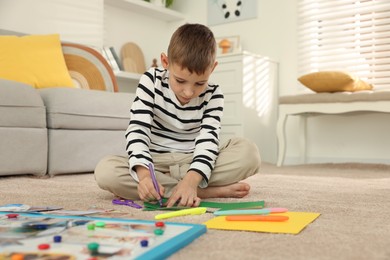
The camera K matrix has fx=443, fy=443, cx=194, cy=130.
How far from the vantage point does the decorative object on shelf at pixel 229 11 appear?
3491mm

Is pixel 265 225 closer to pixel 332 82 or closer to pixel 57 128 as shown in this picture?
pixel 57 128

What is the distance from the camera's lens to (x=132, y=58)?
363 centimetres

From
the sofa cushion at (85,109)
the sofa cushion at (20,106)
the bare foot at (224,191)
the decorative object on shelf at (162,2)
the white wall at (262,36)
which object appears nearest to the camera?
the bare foot at (224,191)

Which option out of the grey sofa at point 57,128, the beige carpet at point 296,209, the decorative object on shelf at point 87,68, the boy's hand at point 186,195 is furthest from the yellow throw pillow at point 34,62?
the boy's hand at point 186,195

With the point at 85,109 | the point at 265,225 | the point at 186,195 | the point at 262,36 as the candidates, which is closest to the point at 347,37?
the point at 262,36

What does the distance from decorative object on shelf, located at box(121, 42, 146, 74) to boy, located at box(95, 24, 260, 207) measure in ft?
7.82

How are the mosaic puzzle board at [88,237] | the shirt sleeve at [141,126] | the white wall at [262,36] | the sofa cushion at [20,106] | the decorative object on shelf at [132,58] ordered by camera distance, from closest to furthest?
the mosaic puzzle board at [88,237]
the shirt sleeve at [141,126]
the sofa cushion at [20,106]
the white wall at [262,36]
the decorative object on shelf at [132,58]

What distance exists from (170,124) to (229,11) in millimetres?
2582

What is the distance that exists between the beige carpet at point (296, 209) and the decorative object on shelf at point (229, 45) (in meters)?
1.83

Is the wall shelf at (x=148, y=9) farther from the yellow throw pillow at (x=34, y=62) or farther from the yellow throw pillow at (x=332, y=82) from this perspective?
the yellow throw pillow at (x=332, y=82)

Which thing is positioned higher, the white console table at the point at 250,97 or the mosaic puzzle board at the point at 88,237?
the white console table at the point at 250,97

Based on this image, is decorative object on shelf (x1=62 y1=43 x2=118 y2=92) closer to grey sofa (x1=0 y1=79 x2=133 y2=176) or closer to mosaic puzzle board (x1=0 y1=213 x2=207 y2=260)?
grey sofa (x1=0 y1=79 x2=133 y2=176)

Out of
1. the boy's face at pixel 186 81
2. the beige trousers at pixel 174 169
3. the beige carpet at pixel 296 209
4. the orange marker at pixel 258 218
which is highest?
the boy's face at pixel 186 81

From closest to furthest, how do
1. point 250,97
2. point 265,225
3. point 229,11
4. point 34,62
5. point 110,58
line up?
point 265,225, point 34,62, point 250,97, point 110,58, point 229,11
